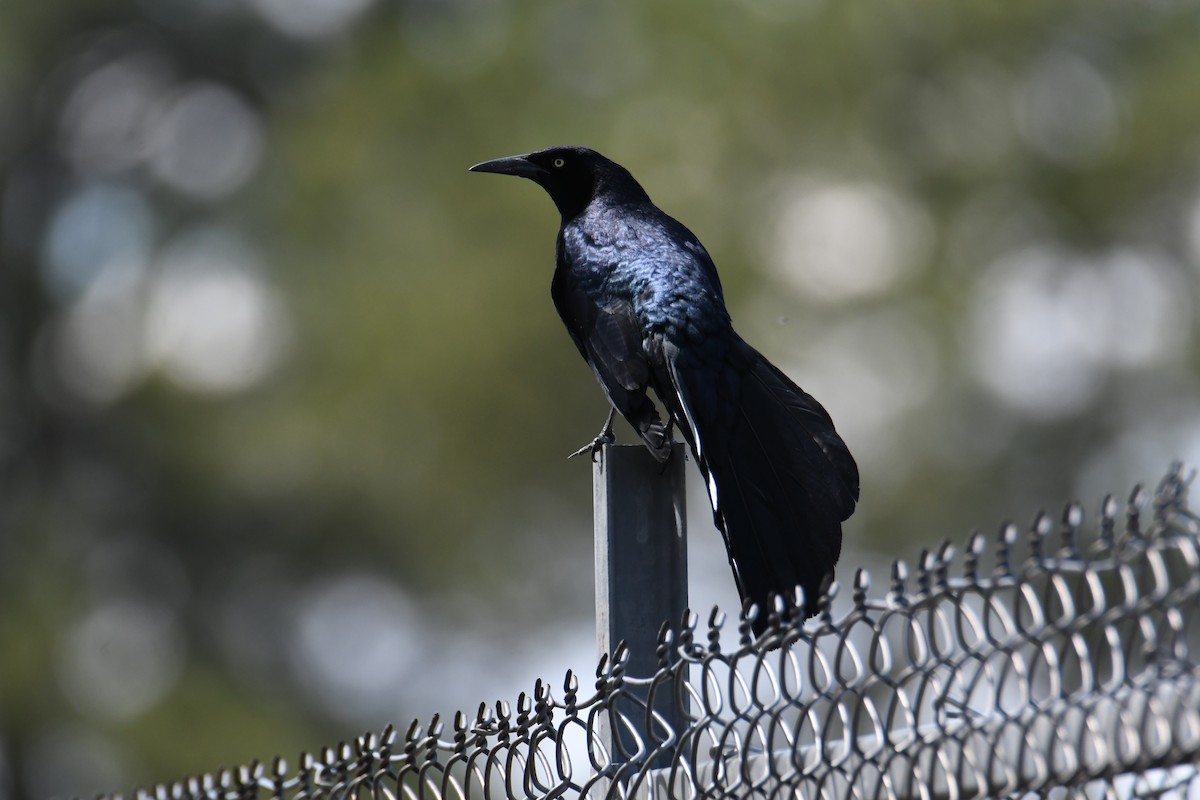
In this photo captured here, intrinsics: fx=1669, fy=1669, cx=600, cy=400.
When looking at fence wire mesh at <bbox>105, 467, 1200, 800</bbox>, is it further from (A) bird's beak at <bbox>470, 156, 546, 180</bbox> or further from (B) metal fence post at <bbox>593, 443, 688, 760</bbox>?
(A) bird's beak at <bbox>470, 156, 546, 180</bbox>

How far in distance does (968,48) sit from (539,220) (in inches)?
124

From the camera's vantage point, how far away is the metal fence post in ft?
7.63

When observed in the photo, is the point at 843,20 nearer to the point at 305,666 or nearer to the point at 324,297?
the point at 324,297

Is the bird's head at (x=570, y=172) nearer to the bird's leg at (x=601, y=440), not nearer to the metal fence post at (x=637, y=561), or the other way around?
the bird's leg at (x=601, y=440)

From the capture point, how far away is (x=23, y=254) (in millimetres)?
11328

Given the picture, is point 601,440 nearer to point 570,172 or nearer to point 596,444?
point 596,444

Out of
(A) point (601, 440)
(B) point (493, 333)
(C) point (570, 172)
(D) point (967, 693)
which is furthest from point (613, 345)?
(B) point (493, 333)

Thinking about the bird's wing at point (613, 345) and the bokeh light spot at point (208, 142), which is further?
the bokeh light spot at point (208, 142)

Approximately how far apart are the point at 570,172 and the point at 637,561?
2.50 m

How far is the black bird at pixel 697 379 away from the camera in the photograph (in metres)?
2.68

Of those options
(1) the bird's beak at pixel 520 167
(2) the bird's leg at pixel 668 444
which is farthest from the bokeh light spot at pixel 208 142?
(2) the bird's leg at pixel 668 444

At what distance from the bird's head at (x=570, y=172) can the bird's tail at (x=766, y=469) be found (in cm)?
127

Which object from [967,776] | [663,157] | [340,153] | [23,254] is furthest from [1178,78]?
[967,776]

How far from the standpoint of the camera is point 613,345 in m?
3.66
